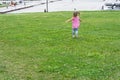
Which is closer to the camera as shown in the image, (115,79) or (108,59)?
(115,79)

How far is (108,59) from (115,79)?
1935 millimetres

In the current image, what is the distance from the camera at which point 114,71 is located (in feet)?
27.2

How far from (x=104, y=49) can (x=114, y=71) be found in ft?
9.64

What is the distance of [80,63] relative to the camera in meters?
9.09

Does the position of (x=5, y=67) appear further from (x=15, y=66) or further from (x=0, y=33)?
(x=0, y=33)

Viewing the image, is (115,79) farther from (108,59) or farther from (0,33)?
(0,33)

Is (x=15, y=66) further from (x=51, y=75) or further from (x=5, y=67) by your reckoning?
(x=51, y=75)

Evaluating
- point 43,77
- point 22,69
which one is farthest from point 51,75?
point 22,69

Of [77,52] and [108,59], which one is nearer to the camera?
[108,59]

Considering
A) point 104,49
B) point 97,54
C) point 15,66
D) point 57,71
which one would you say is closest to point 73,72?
point 57,71

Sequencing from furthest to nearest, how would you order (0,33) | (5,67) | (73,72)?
(0,33) < (5,67) < (73,72)

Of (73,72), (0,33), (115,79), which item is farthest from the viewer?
(0,33)

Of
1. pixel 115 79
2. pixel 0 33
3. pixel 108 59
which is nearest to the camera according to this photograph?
pixel 115 79

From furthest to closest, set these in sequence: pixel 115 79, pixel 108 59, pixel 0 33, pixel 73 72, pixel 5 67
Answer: pixel 0 33 < pixel 108 59 < pixel 5 67 < pixel 73 72 < pixel 115 79
